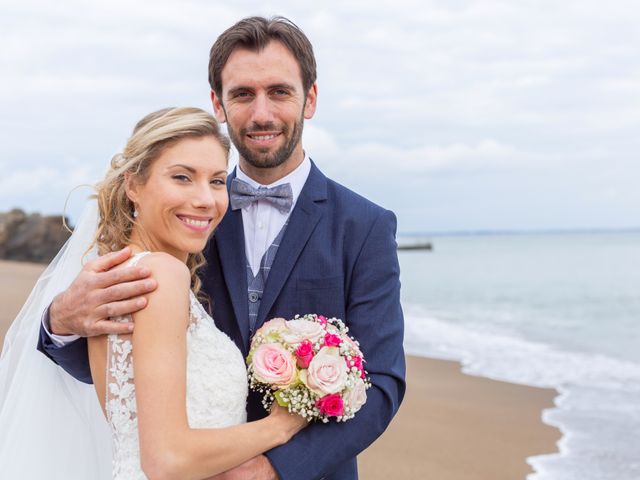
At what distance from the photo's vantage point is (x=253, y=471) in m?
2.48

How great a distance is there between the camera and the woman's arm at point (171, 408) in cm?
228

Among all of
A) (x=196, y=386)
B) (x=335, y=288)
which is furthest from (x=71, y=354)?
(x=335, y=288)

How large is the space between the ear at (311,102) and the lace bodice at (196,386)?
101cm

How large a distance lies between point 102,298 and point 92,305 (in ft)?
0.19

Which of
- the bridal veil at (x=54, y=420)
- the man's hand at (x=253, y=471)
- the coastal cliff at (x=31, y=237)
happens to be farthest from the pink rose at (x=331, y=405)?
the coastal cliff at (x=31, y=237)

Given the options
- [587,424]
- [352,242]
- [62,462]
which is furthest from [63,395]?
[587,424]

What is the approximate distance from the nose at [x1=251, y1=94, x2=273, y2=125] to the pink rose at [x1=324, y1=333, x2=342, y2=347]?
38.0 inches

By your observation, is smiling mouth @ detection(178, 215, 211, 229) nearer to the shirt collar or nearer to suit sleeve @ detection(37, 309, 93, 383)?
the shirt collar

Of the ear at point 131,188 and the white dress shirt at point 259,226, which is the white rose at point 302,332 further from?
the ear at point 131,188

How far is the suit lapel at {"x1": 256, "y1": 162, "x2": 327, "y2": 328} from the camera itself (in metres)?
2.90

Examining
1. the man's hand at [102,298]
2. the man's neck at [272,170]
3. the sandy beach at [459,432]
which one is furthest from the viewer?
the sandy beach at [459,432]

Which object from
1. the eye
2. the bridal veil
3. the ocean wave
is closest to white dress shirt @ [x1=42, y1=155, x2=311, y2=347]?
the eye

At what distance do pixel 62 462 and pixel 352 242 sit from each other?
5.22 ft

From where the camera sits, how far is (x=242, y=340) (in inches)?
114
